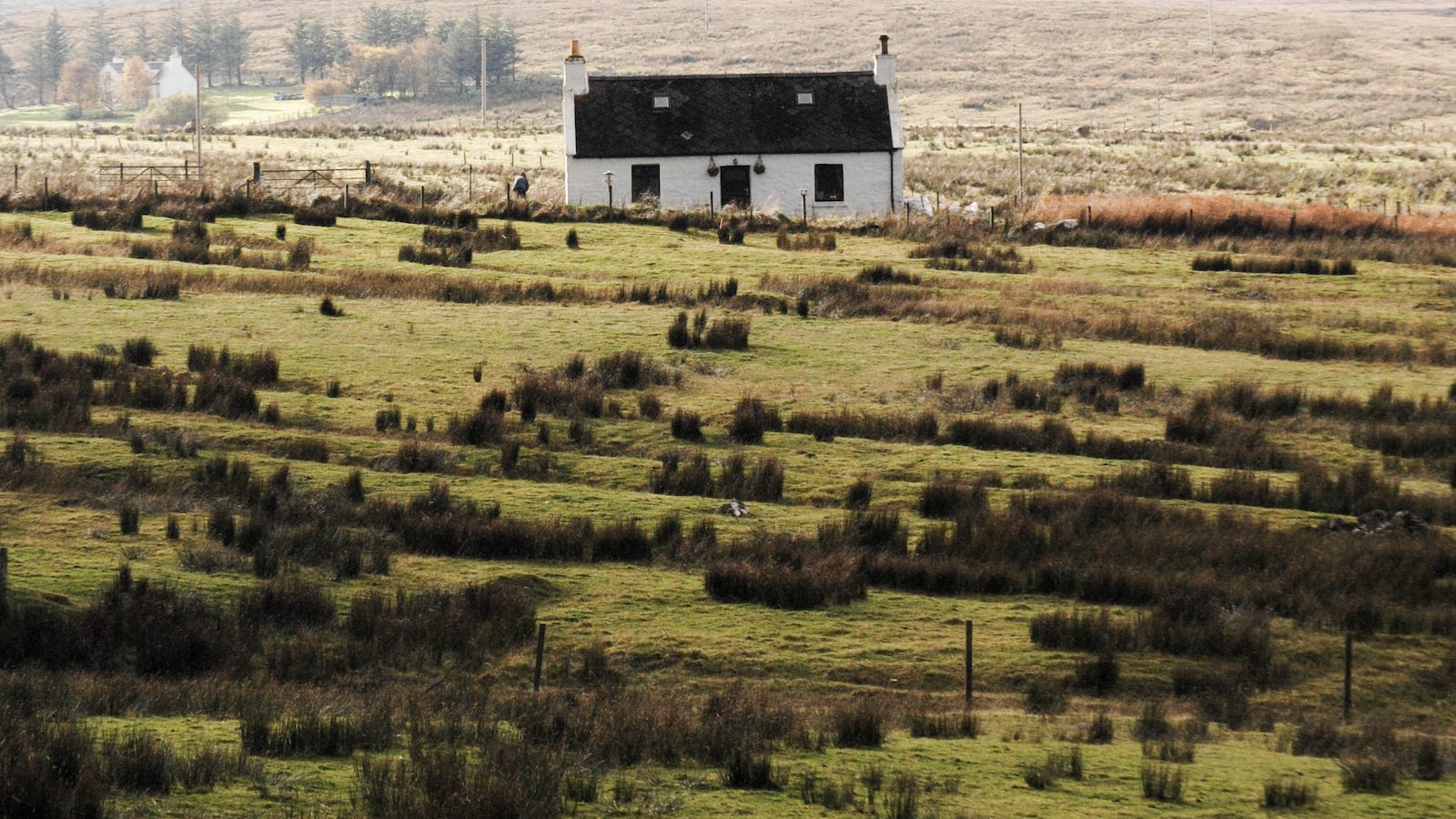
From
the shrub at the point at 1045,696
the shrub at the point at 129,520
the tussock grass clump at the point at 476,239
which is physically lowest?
the shrub at the point at 1045,696

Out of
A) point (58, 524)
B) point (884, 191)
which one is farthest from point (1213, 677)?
point (884, 191)

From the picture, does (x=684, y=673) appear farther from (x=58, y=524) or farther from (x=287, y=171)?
(x=287, y=171)

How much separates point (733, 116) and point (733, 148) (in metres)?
1.72

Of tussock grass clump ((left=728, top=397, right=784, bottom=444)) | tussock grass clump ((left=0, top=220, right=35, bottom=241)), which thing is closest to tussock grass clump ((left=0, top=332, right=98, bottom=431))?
tussock grass clump ((left=728, top=397, right=784, bottom=444))

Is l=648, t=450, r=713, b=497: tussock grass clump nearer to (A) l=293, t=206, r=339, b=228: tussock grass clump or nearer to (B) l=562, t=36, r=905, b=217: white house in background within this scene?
(A) l=293, t=206, r=339, b=228: tussock grass clump

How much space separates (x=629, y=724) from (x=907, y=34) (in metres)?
173

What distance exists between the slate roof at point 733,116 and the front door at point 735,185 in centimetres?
58

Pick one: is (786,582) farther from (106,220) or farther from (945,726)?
(106,220)

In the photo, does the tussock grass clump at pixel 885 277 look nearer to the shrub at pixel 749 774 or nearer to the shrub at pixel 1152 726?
the shrub at pixel 1152 726

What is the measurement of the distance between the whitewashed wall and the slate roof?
11.0 inches

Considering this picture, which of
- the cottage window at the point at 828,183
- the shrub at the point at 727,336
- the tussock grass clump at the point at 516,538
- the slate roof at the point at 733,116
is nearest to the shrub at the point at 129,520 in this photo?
the tussock grass clump at the point at 516,538

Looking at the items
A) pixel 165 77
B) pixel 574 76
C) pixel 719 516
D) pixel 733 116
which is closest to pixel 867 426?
pixel 719 516

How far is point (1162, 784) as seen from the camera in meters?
11.5

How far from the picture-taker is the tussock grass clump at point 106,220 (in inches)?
1591
